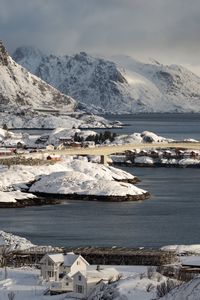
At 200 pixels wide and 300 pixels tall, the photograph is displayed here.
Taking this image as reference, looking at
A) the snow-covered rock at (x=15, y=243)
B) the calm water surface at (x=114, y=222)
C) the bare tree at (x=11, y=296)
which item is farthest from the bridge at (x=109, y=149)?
the bare tree at (x=11, y=296)

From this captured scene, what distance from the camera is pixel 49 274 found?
35156 mm

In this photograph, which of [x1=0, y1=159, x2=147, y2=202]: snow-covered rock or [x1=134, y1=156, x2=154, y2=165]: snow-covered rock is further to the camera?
[x1=134, y1=156, x2=154, y2=165]: snow-covered rock

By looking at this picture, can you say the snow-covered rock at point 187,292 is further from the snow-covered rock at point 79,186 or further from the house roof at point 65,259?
Answer: the snow-covered rock at point 79,186

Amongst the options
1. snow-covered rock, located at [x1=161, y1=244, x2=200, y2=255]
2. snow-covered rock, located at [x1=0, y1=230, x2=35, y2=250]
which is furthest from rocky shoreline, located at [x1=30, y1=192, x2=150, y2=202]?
snow-covered rock, located at [x1=161, y1=244, x2=200, y2=255]

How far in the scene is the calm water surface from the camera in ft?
172

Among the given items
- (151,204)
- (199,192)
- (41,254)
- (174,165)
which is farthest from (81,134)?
(41,254)

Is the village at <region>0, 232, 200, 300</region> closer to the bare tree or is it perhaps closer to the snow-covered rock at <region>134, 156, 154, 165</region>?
the bare tree

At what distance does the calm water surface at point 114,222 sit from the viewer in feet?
172

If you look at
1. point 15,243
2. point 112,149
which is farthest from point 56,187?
point 112,149

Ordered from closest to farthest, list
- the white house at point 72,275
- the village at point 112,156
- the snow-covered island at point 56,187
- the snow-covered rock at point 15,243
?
the white house at point 72,275, the snow-covered rock at point 15,243, the snow-covered island at point 56,187, the village at point 112,156

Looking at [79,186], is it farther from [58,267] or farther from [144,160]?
[144,160]

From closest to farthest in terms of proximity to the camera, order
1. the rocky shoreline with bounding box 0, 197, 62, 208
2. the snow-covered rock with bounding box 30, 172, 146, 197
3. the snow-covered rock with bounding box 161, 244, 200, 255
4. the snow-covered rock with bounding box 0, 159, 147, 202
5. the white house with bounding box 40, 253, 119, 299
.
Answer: the white house with bounding box 40, 253, 119, 299
the snow-covered rock with bounding box 161, 244, 200, 255
the rocky shoreline with bounding box 0, 197, 62, 208
the snow-covered rock with bounding box 0, 159, 147, 202
the snow-covered rock with bounding box 30, 172, 146, 197

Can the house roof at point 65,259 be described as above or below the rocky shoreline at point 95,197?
above

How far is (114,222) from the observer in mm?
60312
